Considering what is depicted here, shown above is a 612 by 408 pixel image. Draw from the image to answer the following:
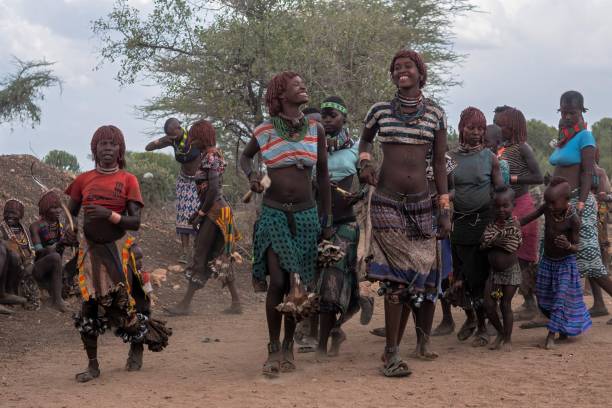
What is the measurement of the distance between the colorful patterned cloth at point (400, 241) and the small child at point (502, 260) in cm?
94

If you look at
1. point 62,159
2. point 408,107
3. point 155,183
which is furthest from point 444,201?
point 62,159

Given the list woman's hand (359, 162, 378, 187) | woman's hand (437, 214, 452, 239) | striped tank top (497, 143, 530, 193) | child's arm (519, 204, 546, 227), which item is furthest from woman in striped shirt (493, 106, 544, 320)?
woman's hand (359, 162, 378, 187)

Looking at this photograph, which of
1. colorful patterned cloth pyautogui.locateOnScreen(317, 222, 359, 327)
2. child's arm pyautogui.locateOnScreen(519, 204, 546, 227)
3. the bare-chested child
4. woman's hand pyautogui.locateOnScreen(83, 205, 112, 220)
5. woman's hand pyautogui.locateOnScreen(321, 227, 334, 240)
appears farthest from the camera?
the bare-chested child

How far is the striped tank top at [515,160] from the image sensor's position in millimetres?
7828

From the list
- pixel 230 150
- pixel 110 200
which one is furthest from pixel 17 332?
pixel 230 150

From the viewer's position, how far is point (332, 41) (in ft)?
45.7

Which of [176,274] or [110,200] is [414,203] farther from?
[176,274]

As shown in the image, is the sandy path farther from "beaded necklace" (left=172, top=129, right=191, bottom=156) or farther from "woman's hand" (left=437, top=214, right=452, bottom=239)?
"beaded necklace" (left=172, top=129, right=191, bottom=156)

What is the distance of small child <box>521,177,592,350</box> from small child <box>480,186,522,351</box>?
0.38m

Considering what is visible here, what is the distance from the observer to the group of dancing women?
598 cm

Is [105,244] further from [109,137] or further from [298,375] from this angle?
[298,375]

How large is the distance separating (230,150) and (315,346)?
9.97 metres

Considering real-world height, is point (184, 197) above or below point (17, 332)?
above

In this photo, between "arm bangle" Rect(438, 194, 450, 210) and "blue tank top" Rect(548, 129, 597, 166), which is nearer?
"arm bangle" Rect(438, 194, 450, 210)
